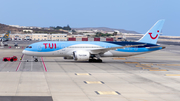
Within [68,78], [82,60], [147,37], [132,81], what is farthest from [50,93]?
[147,37]

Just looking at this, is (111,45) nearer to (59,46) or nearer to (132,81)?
(59,46)

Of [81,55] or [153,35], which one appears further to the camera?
[153,35]

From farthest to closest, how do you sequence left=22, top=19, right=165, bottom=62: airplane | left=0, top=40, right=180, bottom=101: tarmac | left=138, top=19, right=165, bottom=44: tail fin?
left=138, top=19, right=165, bottom=44: tail fin → left=22, top=19, right=165, bottom=62: airplane → left=0, top=40, right=180, bottom=101: tarmac

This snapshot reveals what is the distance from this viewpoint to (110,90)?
24.5 metres

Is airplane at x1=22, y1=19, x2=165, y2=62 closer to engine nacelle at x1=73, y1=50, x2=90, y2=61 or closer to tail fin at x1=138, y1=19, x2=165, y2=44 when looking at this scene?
engine nacelle at x1=73, y1=50, x2=90, y2=61

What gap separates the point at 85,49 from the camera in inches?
1960

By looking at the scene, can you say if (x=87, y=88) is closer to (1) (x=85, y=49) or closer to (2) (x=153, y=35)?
(1) (x=85, y=49)

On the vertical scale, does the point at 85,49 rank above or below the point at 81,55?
above

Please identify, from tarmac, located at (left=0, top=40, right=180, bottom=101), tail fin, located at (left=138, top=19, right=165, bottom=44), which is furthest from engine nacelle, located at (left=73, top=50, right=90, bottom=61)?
tarmac, located at (left=0, top=40, right=180, bottom=101)

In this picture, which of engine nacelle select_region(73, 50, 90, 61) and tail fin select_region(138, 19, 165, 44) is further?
tail fin select_region(138, 19, 165, 44)

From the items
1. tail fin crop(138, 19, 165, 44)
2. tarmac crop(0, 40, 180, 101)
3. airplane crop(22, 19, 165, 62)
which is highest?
tail fin crop(138, 19, 165, 44)

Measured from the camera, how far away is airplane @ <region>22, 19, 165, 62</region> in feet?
158

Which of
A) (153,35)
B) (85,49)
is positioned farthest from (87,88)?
(153,35)

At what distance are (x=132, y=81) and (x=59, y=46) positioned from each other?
2213cm
